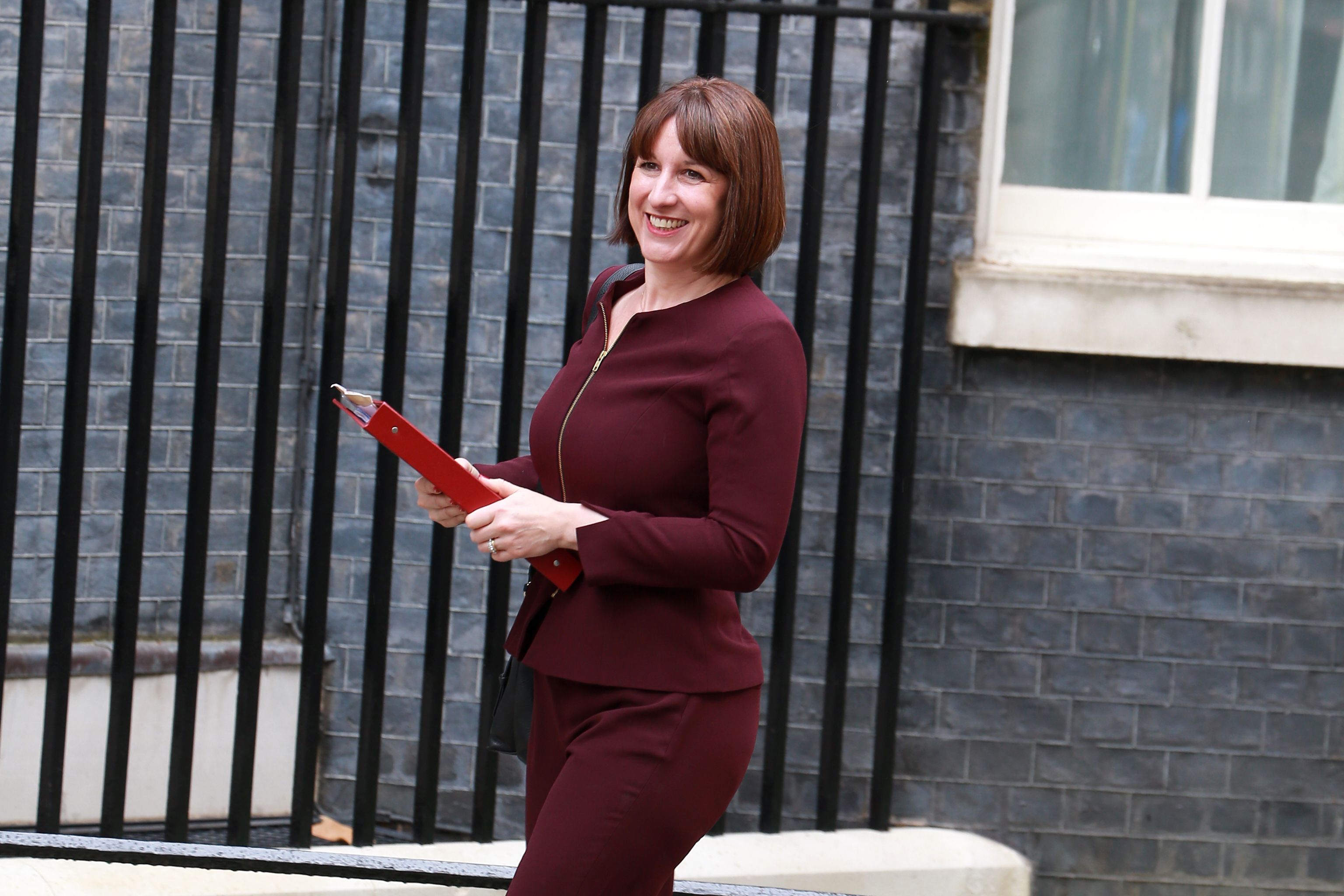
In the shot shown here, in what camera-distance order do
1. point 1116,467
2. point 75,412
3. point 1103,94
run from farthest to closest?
point 1103,94, point 1116,467, point 75,412

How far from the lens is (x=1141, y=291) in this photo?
13.2ft

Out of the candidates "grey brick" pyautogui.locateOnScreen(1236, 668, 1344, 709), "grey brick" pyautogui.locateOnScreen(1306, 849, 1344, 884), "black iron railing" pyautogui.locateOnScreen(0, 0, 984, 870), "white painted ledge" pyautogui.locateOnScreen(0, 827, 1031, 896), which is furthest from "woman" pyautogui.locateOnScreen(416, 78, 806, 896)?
"grey brick" pyautogui.locateOnScreen(1306, 849, 1344, 884)

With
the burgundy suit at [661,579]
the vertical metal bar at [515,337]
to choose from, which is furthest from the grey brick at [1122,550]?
the burgundy suit at [661,579]

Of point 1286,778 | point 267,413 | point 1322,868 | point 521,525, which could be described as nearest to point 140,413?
point 267,413

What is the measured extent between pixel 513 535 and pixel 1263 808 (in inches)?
120

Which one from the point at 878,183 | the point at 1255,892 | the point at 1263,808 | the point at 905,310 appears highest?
the point at 878,183

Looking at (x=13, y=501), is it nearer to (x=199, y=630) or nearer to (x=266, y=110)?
(x=199, y=630)

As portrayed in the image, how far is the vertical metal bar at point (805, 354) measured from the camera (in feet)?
11.6

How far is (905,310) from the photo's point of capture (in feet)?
12.8

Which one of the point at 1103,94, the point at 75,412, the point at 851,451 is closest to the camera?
the point at 75,412

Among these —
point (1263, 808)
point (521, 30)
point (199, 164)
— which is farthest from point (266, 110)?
point (1263, 808)

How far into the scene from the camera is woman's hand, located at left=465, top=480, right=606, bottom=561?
2037mm

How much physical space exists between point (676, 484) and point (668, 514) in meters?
0.05

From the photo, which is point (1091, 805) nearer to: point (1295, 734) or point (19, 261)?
point (1295, 734)
